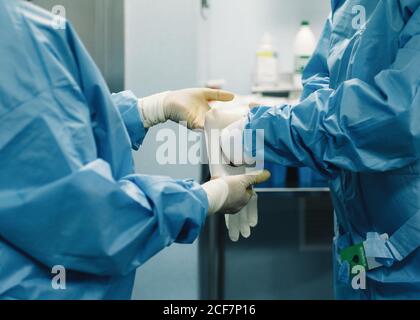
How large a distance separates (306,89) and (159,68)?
0.61m

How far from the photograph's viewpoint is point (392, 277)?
3.40 ft

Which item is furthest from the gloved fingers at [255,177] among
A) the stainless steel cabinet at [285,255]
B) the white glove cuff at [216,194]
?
the stainless steel cabinet at [285,255]

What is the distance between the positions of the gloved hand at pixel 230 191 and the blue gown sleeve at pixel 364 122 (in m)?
0.14

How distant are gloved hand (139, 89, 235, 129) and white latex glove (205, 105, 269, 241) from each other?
1.4 inches

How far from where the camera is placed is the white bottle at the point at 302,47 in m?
2.17

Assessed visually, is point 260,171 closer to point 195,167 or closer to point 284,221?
point 195,167

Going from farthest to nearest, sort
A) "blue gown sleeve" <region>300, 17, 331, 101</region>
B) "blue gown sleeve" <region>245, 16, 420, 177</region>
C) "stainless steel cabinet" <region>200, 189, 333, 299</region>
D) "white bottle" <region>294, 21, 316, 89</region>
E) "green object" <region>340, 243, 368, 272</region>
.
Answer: "stainless steel cabinet" <region>200, 189, 333, 299</region> < "white bottle" <region>294, 21, 316, 89</region> < "blue gown sleeve" <region>300, 17, 331, 101</region> < "green object" <region>340, 243, 368, 272</region> < "blue gown sleeve" <region>245, 16, 420, 177</region>

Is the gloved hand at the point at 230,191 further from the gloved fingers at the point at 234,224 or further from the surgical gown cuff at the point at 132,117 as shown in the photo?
the surgical gown cuff at the point at 132,117

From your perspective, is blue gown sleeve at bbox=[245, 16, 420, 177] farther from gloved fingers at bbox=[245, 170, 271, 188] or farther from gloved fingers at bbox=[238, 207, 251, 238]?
gloved fingers at bbox=[238, 207, 251, 238]

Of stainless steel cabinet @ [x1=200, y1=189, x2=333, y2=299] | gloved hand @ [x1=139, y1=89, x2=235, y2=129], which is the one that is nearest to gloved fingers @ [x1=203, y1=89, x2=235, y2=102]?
gloved hand @ [x1=139, y1=89, x2=235, y2=129]

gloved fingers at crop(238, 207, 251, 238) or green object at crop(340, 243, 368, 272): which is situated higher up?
gloved fingers at crop(238, 207, 251, 238)

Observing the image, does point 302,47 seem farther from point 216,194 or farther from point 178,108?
point 216,194

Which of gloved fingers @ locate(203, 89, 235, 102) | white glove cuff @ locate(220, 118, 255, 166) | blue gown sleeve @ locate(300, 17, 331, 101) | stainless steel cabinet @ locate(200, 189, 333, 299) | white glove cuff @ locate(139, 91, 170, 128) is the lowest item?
stainless steel cabinet @ locate(200, 189, 333, 299)

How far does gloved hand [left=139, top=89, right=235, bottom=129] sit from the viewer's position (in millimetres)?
1208
